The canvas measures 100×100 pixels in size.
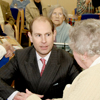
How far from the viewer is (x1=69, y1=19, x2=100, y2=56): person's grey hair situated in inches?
31.6

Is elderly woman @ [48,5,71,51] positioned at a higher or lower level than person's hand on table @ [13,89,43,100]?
higher

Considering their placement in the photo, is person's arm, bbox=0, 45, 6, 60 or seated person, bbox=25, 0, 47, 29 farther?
seated person, bbox=25, 0, 47, 29

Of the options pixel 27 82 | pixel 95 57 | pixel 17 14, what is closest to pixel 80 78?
pixel 95 57

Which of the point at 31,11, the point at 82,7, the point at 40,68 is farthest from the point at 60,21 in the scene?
the point at 82,7

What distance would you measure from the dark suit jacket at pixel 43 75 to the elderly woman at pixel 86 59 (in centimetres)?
39

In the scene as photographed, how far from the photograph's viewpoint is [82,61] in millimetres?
940

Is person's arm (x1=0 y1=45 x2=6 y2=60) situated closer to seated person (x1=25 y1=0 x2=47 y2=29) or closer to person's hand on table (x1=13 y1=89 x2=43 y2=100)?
person's hand on table (x1=13 y1=89 x2=43 y2=100)

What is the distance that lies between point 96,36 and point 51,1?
7.07 meters

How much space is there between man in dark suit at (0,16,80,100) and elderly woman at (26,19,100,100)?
1.31ft

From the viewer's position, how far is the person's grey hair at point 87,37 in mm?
803

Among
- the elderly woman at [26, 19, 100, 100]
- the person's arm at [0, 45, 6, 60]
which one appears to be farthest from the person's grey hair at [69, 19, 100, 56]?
the person's arm at [0, 45, 6, 60]

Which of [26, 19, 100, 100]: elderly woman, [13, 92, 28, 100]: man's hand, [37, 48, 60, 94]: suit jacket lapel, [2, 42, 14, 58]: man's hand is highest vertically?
[26, 19, 100, 100]: elderly woman

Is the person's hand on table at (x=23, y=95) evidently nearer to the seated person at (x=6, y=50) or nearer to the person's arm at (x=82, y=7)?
the seated person at (x=6, y=50)

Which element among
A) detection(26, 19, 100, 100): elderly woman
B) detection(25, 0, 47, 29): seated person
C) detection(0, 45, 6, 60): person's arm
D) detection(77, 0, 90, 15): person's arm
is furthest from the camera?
detection(77, 0, 90, 15): person's arm
